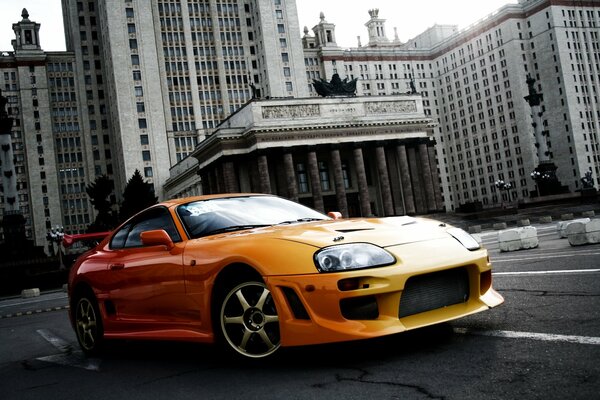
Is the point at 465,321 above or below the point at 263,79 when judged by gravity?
below

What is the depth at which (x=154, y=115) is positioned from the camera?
262 ft

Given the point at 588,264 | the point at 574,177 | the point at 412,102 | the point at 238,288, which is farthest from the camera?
the point at 574,177

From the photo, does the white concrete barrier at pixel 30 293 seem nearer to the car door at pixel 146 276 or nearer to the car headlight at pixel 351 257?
the car door at pixel 146 276

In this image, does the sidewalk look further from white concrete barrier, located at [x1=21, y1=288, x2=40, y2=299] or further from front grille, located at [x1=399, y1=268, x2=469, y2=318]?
front grille, located at [x1=399, y1=268, x2=469, y2=318]

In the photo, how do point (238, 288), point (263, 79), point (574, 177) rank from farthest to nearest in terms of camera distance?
point (574, 177) < point (263, 79) < point (238, 288)

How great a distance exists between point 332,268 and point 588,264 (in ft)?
18.2

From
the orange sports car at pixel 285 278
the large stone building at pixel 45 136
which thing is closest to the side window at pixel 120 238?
the orange sports car at pixel 285 278

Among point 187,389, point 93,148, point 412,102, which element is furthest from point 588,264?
point 93,148

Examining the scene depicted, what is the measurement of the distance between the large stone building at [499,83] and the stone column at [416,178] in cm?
4128

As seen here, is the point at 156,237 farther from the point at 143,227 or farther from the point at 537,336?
the point at 537,336

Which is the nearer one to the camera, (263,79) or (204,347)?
(204,347)

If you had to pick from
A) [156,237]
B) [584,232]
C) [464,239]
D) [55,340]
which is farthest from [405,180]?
[156,237]

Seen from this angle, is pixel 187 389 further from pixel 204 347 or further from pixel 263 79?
pixel 263 79

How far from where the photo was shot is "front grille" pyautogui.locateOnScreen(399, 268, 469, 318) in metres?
3.79
